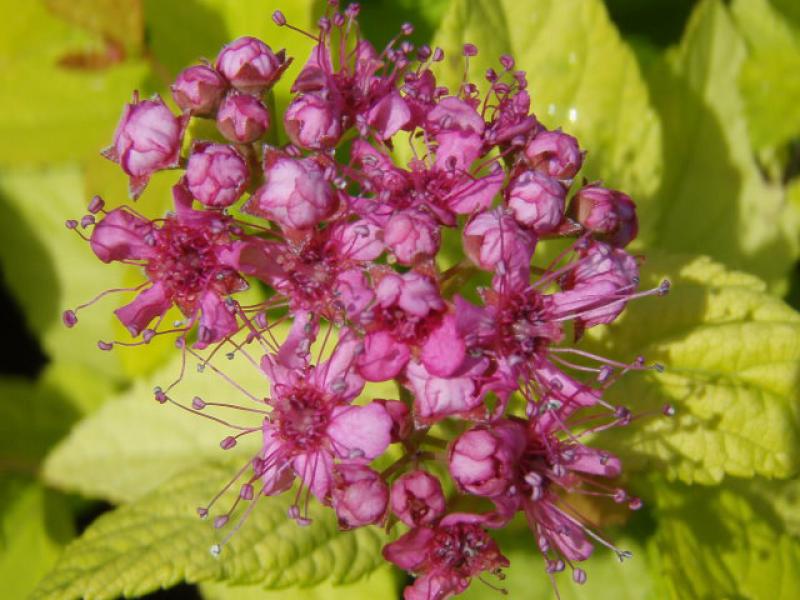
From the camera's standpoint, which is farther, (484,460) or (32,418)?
(32,418)

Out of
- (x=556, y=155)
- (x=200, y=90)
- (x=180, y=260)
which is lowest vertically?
(x=180, y=260)

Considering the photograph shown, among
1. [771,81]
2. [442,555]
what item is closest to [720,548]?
[442,555]

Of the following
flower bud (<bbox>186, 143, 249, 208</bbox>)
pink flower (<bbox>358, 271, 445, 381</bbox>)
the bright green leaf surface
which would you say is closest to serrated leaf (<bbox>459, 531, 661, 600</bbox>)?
the bright green leaf surface

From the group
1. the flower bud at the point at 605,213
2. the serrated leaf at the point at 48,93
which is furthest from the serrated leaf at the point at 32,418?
the flower bud at the point at 605,213

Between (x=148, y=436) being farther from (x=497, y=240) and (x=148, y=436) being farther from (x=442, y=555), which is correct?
(x=497, y=240)

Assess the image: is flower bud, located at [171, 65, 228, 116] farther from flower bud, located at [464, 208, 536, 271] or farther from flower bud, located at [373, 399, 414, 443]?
flower bud, located at [373, 399, 414, 443]

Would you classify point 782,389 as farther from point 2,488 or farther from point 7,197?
point 7,197

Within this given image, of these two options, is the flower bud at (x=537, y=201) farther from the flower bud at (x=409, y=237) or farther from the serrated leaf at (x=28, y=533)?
the serrated leaf at (x=28, y=533)
